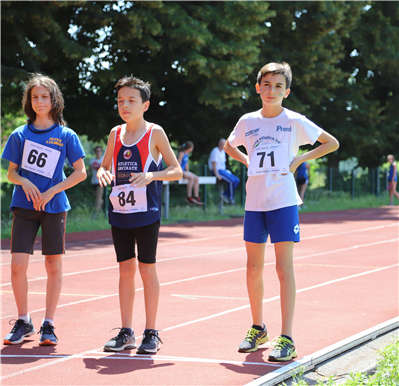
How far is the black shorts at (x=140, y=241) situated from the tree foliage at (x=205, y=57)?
38.7 ft

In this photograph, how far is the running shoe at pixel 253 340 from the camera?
4.64 m

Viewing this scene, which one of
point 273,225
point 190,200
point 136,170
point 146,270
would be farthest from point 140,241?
point 190,200

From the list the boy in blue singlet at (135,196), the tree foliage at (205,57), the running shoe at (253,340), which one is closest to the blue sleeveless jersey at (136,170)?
the boy in blue singlet at (135,196)

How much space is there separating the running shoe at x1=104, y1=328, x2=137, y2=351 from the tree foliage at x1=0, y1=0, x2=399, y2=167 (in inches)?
472

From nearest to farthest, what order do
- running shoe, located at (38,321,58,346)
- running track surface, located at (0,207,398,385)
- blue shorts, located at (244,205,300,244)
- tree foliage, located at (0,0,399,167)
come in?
running track surface, located at (0,207,398,385) < blue shorts, located at (244,205,300,244) < running shoe, located at (38,321,58,346) < tree foliage, located at (0,0,399,167)

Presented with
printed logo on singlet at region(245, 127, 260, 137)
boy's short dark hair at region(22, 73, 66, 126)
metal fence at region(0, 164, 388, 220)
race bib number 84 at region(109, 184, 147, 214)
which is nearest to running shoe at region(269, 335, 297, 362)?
race bib number 84 at region(109, 184, 147, 214)

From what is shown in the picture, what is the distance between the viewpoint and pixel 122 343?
468cm

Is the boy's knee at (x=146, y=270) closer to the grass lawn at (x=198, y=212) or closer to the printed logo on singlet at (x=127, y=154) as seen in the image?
the printed logo on singlet at (x=127, y=154)

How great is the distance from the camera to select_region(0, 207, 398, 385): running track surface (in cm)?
423

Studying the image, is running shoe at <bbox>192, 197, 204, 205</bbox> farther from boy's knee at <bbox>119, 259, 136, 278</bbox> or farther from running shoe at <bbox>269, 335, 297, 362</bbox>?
running shoe at <bbox>269, 335, 297, 362</bbox>

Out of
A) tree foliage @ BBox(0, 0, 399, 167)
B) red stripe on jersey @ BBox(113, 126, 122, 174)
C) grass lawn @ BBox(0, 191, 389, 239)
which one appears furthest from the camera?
tree foliage @ BBox(0, 0, 399, 167)

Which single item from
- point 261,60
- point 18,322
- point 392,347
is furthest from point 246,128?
point 261,60

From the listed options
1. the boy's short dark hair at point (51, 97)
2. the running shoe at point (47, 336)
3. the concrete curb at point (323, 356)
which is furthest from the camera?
the boy's short dark hair at point (51, 97)

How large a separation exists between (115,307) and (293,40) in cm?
1969
